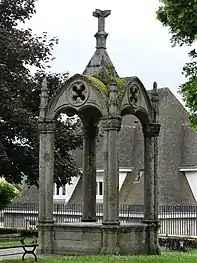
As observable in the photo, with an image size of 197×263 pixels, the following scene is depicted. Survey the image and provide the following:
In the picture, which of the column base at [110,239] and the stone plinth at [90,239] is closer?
the column base at [110,239]

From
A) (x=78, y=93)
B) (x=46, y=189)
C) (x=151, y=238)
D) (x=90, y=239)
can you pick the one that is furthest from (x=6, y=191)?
(x=90, y=239)

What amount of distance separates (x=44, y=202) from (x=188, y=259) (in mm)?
4711

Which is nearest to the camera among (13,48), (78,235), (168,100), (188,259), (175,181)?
(188,259)

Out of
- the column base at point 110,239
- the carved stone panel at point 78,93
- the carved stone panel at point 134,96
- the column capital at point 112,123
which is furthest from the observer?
A: the carved stone panel at point 134,96

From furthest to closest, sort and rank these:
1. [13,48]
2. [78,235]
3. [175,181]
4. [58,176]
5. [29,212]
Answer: [175,181] < [29,212] < [58,176] < [13,48] < [78,235]

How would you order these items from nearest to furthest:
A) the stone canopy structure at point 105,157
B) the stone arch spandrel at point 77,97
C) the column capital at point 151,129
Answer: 1. the stone canopy structure at point 105,157
2. the stone arch spandrel at point 77,97
3. the column capital at point 151,129

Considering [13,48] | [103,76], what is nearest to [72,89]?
[103,76]

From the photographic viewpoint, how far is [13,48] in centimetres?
3219

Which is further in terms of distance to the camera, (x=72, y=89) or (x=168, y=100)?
(x=168, y=100)

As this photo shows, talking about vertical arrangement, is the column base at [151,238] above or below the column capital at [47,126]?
below

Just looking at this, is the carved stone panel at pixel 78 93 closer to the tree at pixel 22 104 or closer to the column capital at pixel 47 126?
the column capital at pixel 47 126

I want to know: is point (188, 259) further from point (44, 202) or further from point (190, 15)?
point (190, 15)

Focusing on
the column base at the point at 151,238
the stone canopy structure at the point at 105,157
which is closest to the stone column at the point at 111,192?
the stone canopy structure at the point at 105,157

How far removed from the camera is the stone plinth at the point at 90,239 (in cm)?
1914
